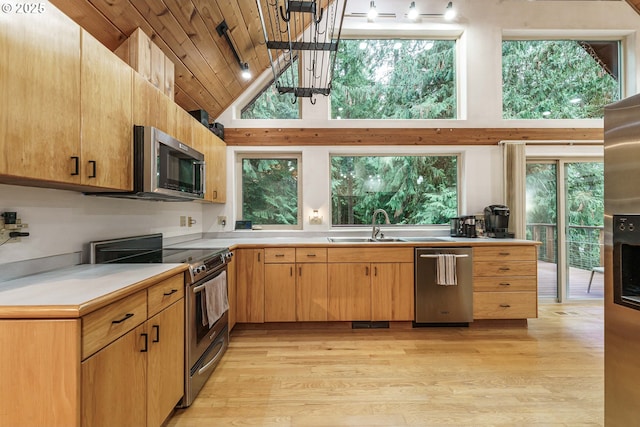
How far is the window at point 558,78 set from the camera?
3.78m

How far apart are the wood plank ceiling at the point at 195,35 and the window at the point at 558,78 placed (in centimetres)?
38

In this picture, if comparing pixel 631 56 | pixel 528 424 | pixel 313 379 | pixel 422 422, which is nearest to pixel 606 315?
pixel 528 424

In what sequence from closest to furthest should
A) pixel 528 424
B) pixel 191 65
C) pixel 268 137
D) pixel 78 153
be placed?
pixel 78 153, pixel 528 424, pixel 191 65, pixel 268 137

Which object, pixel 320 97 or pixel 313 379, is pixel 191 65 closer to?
pixel 320 97

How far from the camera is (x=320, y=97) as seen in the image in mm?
3619

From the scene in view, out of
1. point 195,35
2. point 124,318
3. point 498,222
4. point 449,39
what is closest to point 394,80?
point 449,39

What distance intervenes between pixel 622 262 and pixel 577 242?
10.8ft

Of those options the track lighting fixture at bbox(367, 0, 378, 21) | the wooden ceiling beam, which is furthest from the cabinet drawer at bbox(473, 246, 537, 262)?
the track lighting fixture at bbox(367, 0, 378, 21)

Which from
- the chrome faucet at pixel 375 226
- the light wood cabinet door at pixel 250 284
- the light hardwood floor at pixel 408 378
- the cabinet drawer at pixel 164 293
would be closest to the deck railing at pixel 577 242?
the light hardwood floor at pixel 408 378

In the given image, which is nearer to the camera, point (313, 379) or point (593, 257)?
point (313, 379)

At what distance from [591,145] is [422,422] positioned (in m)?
4.01

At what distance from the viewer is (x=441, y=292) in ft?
9.85

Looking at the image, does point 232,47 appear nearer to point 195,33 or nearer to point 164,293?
point 195,33

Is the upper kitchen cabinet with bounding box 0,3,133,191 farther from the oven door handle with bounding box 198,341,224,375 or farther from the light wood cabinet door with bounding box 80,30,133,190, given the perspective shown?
the oven door handle with bounding box 198,341,224,375
